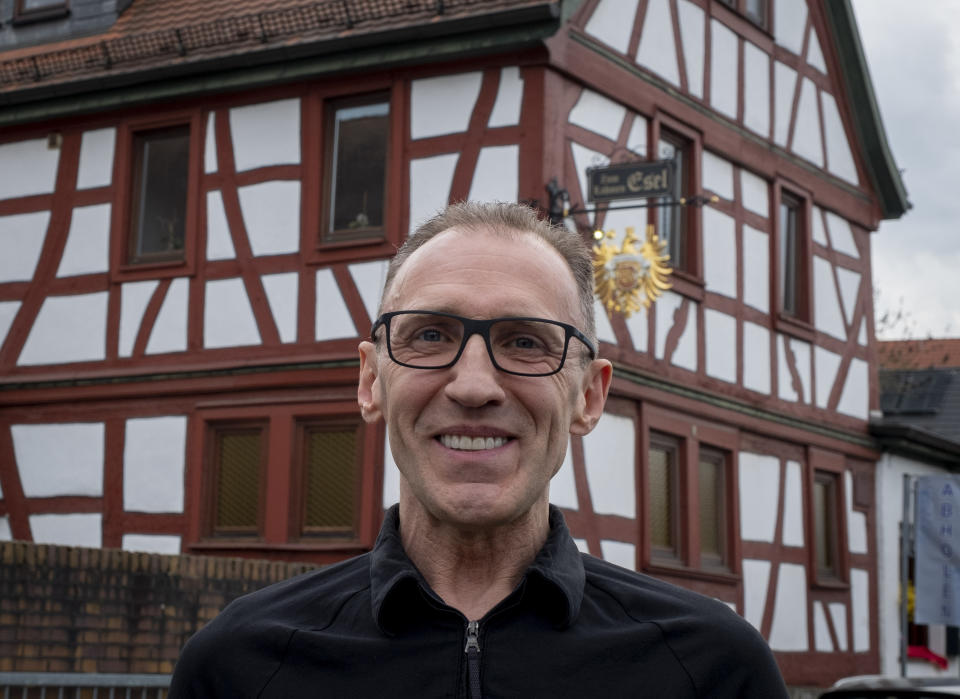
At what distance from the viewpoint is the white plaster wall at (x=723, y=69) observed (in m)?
15.4

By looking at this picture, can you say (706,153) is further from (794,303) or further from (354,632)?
(354,632)

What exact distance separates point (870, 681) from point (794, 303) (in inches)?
435

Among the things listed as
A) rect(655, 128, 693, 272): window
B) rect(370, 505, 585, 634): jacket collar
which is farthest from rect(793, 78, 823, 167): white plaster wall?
rect(370, 505, 585, 634): jacket collar

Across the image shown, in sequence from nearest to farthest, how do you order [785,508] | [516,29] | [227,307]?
[516,29] < [227,307] < [785,508]

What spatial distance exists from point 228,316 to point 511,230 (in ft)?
38.1

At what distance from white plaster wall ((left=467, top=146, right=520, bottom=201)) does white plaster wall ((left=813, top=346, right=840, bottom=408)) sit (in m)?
5.55

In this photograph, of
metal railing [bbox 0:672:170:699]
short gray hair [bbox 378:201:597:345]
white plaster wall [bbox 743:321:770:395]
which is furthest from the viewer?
white plaster wall [bbox 743:321:770:395]

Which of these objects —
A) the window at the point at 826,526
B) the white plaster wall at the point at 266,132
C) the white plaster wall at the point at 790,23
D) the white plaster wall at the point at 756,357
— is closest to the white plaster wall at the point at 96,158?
the white plaster wall at the point at 266,132

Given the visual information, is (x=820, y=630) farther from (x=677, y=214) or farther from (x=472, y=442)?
(x=472, y=442)

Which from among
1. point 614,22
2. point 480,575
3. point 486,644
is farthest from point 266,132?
point 486,644

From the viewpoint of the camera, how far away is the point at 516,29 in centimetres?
1263

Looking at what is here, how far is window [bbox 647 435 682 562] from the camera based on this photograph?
14.3 meters

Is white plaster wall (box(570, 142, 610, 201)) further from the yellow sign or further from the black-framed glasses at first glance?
the black-framed glasses

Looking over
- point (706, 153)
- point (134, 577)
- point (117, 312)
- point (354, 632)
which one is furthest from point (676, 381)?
point (354, 632)
